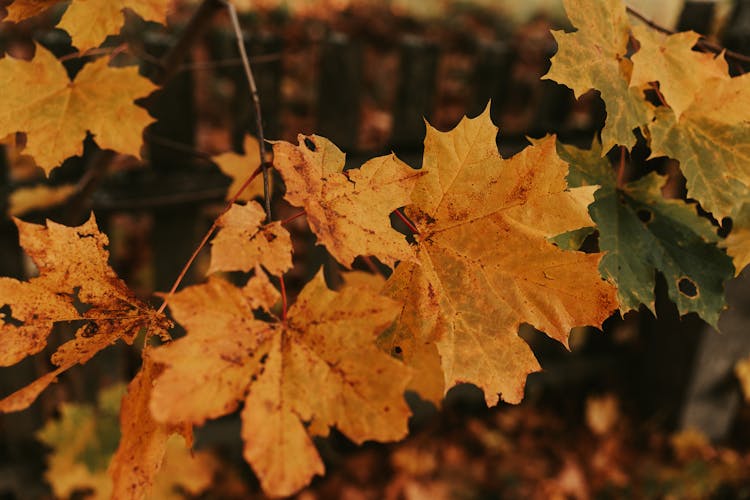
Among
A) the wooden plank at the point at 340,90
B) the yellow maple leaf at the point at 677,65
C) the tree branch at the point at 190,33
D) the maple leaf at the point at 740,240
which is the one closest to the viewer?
the yellow maple leaf at the point at 677,65

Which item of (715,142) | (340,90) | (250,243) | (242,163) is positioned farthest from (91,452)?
(715,142)

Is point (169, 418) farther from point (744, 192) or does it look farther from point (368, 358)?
point (744, 192)

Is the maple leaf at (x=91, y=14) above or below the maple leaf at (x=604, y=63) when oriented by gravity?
below

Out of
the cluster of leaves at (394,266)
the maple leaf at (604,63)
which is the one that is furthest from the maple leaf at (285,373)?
the maple leaf at (604,63)

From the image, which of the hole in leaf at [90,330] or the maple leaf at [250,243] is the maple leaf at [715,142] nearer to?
the maple leaf at [250,243]

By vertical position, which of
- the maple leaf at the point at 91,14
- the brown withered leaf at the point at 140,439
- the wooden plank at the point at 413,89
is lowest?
the wooden plank at the point at 413,89

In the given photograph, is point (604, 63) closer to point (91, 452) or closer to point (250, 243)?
point (250, 243)

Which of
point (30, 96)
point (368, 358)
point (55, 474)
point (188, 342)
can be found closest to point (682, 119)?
point (368, 358)

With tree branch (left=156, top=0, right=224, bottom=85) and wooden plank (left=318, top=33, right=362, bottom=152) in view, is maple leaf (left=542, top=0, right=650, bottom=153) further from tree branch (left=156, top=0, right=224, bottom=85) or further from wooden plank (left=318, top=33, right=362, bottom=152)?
wooden plank (left=318, top=33, right=362, bottom=152)
